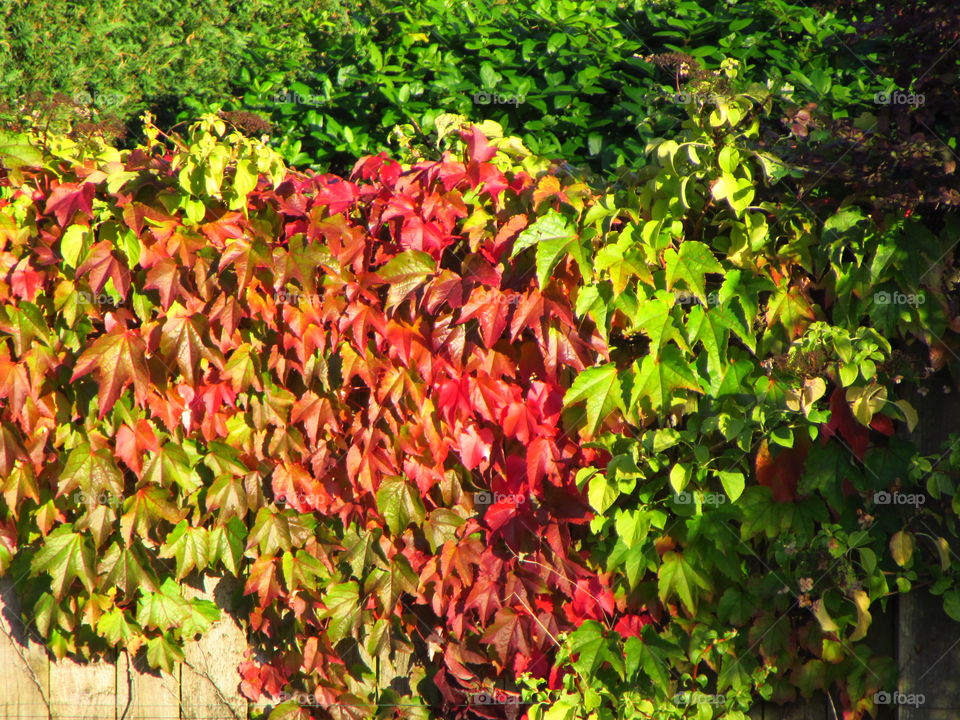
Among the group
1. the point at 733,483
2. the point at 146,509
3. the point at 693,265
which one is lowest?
the point at 146,509

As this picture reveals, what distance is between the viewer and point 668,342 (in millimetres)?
2443

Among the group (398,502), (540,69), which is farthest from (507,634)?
(540,69)

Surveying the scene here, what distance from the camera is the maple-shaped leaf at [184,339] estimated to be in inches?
101

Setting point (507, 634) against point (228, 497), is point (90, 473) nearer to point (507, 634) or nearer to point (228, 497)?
point (228, 497)

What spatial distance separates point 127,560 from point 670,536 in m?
1.54

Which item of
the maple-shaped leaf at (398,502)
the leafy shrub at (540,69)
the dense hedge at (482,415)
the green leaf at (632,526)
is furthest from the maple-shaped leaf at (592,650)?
the leafy shrub at (540,69)

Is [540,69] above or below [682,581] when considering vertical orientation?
above

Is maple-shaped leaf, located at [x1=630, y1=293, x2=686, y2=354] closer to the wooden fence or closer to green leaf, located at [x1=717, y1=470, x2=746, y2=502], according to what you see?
green leaf, located at [x1=717, y1=470, x2=746, y2=502]

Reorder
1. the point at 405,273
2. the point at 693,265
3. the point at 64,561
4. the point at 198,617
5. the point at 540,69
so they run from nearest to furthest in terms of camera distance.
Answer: the point at 693,265 < the point at 405,273 < the point at 64,561 < the point at 198,617 < the point at 540,69

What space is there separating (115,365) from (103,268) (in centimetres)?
26

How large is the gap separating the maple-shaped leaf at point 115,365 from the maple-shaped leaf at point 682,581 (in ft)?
4.79

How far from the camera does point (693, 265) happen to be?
2.35 meters

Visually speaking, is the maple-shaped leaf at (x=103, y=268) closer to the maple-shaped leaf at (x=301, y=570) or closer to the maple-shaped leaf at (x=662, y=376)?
the maple-shaped leaf at (x=301, y=570)

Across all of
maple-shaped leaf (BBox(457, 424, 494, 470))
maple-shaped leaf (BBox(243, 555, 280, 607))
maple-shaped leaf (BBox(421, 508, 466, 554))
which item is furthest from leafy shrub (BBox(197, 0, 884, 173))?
maple-shaped leaf (BBox(243, 555, 280, 607))
